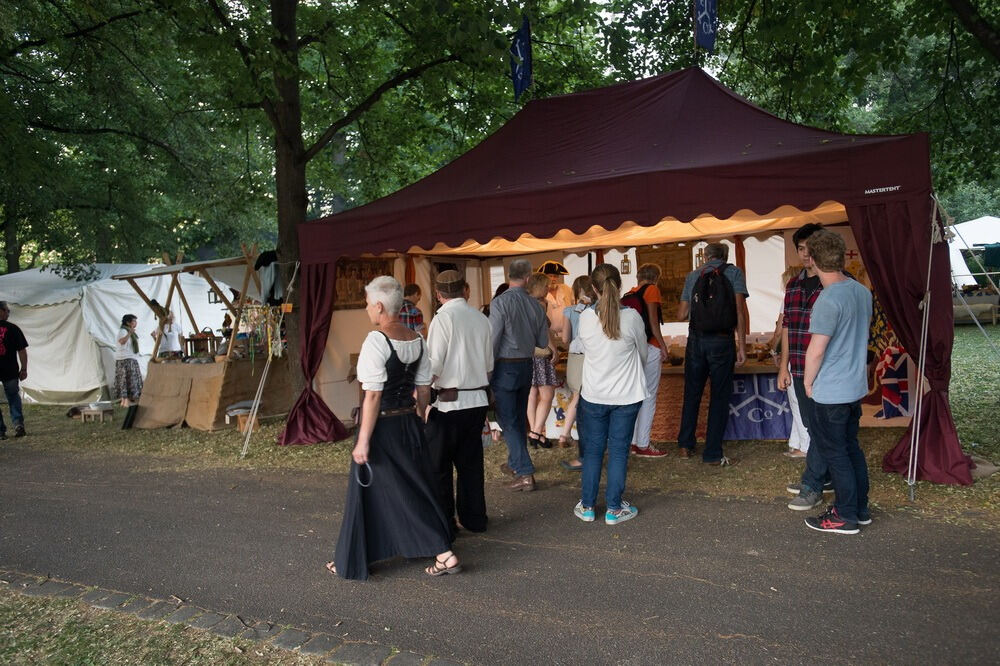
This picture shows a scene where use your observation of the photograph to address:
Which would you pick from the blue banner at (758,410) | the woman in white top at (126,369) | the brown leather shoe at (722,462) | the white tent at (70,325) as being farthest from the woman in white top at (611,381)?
the white tent at (70,325)

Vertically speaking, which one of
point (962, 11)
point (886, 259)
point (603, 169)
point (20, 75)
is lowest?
point (886, 259)

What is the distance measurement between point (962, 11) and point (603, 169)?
12.2 feet

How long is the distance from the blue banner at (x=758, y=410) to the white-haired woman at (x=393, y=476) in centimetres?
401

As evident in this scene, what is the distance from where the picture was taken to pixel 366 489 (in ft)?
14.3

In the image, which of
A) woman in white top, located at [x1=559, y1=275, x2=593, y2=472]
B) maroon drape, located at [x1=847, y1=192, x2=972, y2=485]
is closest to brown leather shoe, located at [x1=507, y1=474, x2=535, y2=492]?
woman in white top, located at [x1=559, y1=275, x2=593, y2=472]

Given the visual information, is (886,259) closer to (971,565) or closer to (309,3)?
(971,565)

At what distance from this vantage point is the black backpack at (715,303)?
6598 mm

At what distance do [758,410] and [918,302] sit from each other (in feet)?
6.95

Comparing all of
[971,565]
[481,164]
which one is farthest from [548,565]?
[481,164]

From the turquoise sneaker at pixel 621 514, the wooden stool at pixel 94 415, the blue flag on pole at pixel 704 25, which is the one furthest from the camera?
the wooden stool at pixel 94 415

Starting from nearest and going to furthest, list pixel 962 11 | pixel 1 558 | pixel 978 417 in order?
pixel 1 558
pixel 962 11
pixel 978 417

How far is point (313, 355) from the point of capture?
8.74 m

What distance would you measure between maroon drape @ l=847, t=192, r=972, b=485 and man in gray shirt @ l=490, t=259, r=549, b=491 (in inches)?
95.1

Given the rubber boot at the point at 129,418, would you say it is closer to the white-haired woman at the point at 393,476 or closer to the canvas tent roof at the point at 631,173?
the canvas tent roof at the point at 631,173
